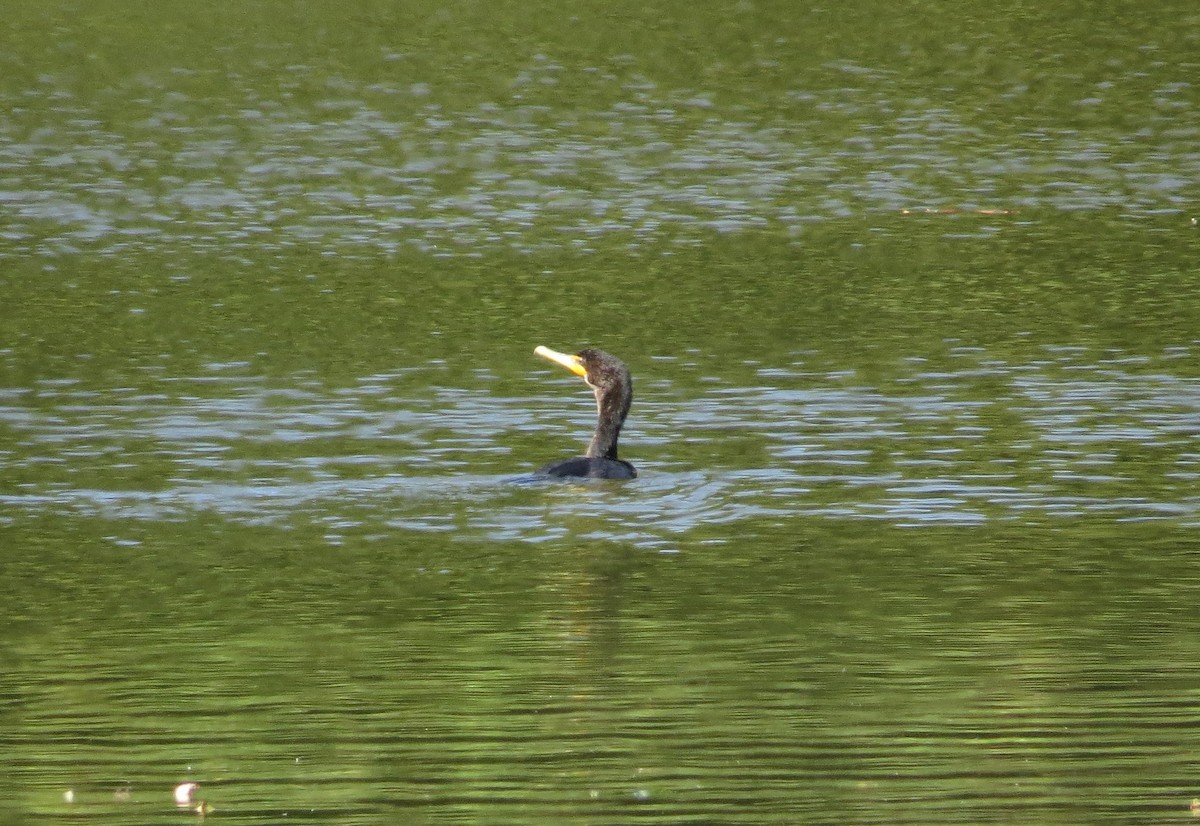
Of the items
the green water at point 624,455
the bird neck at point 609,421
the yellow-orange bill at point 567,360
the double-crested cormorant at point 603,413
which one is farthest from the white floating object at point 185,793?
the yellow-orange bill at point 567,360

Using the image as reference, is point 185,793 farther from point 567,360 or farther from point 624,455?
point 567,360

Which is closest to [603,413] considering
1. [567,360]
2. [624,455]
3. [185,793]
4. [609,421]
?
[609,421]

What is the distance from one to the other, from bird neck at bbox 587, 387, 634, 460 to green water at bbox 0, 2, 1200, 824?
35 centimetres

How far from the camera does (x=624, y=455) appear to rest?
1524cm

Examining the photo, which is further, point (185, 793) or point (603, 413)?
point (603, 413)

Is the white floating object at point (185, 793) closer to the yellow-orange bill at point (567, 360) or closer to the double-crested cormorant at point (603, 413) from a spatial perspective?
the double-crested cormorant at point (603, 413)

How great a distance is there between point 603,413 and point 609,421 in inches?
2.8

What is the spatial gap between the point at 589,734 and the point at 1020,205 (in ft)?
57.3

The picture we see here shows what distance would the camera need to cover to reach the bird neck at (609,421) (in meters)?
14.7

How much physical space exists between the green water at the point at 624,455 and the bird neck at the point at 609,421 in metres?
0.35

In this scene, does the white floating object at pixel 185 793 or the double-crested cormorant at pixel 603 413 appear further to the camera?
the double-crested cormorant at pixel 603 413

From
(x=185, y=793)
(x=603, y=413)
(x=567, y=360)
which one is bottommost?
(x=567, y=360)

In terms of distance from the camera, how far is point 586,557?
39.9ft

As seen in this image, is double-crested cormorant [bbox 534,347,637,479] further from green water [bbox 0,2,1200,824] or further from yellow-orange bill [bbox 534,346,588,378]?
green water [bbox 0,2,1200,824]
